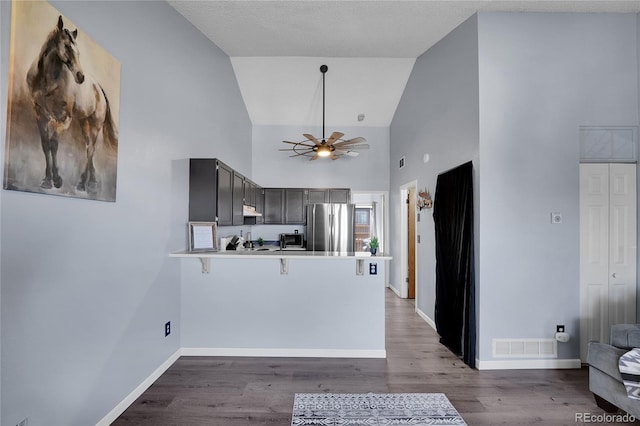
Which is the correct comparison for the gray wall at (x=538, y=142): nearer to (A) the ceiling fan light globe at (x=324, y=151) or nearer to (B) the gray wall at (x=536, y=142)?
(B) the gray wall at (x=536, y=142)

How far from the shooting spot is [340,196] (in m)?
5.83

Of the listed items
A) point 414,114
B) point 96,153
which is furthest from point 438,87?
point 96,153

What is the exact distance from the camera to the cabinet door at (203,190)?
3023mm

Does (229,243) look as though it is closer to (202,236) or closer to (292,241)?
(202,236)

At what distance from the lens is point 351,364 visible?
2844mm

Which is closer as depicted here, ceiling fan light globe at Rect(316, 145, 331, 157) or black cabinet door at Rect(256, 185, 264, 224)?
ceiling fan light globe at Rect(316, 145, 331, 157)

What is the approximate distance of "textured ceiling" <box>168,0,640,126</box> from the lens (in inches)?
114

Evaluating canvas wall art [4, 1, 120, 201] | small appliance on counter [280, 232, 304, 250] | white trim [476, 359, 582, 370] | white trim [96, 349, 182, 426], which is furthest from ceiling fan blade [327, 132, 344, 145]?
white trim [96, 349, 182, 426]

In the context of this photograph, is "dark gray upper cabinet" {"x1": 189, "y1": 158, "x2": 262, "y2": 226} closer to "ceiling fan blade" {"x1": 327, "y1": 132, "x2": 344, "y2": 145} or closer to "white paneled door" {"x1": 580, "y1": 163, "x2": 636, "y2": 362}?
"ceiling fan blade" {"x1": 327, "y1": 132, "x2": 344, "y2": 145}

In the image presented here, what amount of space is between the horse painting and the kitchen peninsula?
154cm

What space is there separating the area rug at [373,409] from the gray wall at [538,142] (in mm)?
955

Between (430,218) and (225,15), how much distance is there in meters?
3.47

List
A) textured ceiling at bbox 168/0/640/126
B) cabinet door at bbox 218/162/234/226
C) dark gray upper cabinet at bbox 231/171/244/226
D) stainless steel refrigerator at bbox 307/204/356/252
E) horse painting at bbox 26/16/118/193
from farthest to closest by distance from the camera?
1. stainless steel refrigerator at bbox 307/204/356/252
2. dark gray upper cabinet at bbox 231/171/244/226
3. cabinet door at bbox 218/162/234/226
4. textured ceiling at bbox 168/0/640/126
5. horse painting at bbox 26/16/118/193

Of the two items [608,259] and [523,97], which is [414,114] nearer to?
[523,97]
